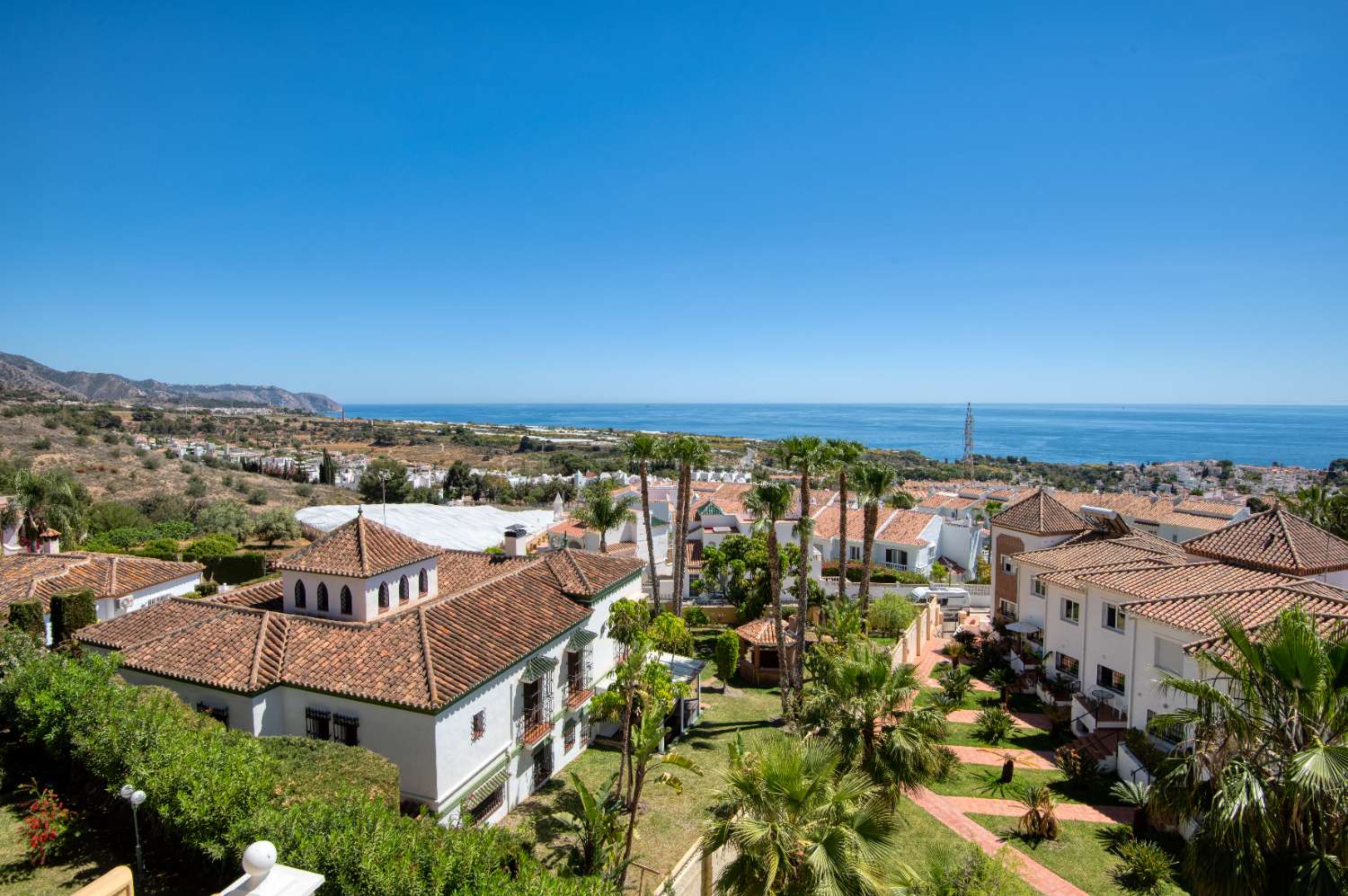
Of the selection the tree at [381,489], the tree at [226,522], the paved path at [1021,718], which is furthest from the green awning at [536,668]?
the tree at [381,489]

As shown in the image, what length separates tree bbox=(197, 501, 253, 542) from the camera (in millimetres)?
50656

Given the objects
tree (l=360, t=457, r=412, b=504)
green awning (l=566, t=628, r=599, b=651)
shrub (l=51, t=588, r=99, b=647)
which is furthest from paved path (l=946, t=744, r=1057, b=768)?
tree (l=360, t=457, r=412, b=504)

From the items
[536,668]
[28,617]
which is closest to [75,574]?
[28,617]

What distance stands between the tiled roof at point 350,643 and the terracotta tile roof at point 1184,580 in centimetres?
1921

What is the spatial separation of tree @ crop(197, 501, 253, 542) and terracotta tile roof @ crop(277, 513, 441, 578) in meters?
37.4

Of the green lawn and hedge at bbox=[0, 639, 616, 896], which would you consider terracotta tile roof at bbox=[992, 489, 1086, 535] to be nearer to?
the green lawn

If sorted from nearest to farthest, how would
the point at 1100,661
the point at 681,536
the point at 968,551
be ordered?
1. the point at 1100,661
2. the point at 681,536
3. the point at 968,551

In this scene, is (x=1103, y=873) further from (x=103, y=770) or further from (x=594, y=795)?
(x=103, y=770)

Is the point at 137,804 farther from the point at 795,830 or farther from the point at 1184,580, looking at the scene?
the point at 1184,580

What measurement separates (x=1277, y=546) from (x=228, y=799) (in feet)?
108

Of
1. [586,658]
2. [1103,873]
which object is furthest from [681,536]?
[1103,873]

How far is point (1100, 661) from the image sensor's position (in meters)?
24.8

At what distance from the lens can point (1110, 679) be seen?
24703 mm

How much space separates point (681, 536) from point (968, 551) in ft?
105
